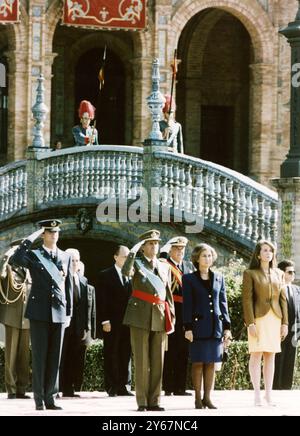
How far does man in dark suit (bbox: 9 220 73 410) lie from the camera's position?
18.6 metres

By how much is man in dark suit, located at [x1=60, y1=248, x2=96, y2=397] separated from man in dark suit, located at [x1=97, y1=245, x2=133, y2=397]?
0.15 m

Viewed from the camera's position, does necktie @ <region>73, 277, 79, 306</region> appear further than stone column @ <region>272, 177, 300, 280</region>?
No

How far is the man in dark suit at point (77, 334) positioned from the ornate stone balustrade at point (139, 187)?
248 inches

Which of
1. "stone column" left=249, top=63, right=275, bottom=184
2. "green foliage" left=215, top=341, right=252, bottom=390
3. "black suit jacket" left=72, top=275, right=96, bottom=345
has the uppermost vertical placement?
"stone column" left=249, top=63, right=275, bottom=184

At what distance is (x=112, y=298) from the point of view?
21.3 metres

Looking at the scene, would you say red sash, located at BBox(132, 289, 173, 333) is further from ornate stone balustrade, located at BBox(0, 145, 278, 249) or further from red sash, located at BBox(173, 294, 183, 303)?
ornate stone balustrade, located at BBox(0, 145, 278, 249)

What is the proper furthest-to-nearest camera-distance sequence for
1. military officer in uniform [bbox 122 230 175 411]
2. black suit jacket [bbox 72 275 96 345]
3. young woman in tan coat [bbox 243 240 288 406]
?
black suit jacket [bbox 72 275 96 345] < young woman in tan coat [bbox 243 240 288 406] < military officer in uniform [bbox 122 230 175 411]

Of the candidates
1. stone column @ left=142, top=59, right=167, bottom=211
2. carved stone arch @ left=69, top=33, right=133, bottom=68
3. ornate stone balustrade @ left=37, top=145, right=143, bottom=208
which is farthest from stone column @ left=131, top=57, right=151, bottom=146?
stone column @ left=142, top=59, right=167, bottom=211

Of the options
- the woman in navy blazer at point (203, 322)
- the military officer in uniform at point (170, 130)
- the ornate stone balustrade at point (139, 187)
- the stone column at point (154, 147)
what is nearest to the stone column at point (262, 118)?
the military officer in uniform at point (170, 130)

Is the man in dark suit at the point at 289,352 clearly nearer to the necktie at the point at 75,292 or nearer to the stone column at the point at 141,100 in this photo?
the necktie at the point at 75,292
